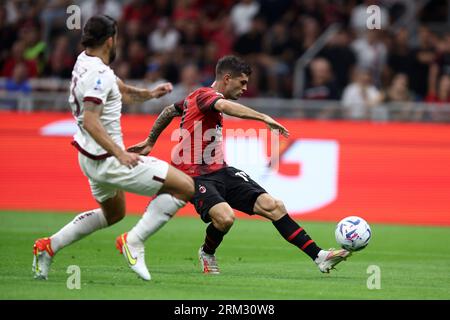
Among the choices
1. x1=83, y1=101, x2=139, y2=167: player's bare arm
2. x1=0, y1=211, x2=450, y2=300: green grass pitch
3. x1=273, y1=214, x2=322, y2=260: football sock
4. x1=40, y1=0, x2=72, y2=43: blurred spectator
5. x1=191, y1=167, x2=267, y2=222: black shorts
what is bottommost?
x1=0, y1=211, x2=450, y2=300: green grass pitch

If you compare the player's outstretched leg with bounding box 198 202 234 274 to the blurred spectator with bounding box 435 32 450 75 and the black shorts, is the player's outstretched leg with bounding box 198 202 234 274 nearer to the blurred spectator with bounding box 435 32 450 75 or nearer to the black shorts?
the black shorts

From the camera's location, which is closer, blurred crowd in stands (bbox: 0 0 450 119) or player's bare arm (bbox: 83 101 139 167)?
player's bare arm (bbox: 83 101 139 167)

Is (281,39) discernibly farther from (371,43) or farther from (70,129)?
(70,129)

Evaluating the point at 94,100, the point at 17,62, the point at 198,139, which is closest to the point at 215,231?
the point at 198,139

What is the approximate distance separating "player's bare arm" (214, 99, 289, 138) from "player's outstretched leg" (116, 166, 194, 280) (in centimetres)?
89

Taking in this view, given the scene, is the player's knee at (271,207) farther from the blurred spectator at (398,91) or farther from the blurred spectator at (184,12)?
the blurred spectator at (184,12)

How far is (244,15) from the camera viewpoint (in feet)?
74.3

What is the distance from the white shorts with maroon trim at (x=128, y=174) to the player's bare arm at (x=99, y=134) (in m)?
0.17

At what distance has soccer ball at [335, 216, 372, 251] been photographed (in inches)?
421

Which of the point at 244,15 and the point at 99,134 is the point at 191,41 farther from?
the point at 99,134

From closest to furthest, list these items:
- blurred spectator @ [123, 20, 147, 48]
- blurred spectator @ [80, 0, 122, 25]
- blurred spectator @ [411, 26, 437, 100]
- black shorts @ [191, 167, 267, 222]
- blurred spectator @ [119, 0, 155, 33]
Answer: black shorts @ [191, 167, 267, 222]
blurred spectator @ [411, 26, 437, 100]
blurred spectator @ [123, 20, 147, 48]
blurred spectator @ [80, 0, 122, 25]
blurred spectator @ [119, 0, 155, 33]

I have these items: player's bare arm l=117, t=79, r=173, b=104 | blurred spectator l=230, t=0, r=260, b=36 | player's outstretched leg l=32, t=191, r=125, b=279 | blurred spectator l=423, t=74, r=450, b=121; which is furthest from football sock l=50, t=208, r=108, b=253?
blurred spectator l=230, t=0, r=260, b=36
